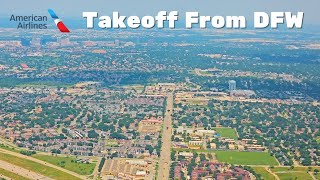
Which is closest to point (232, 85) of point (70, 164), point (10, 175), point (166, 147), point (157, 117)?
point (157, 117)

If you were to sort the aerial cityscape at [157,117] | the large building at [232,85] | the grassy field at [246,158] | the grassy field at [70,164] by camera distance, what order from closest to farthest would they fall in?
the grassy field at [70,164] < the aerial cityscape at [157,117] < the grassy field at [246,158] < the large building at [232,85]

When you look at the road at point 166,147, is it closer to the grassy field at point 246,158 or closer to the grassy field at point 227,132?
the grassy field at point 246,158

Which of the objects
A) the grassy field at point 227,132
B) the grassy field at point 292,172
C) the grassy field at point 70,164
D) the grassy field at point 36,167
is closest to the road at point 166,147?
the grassy field at point 227,132

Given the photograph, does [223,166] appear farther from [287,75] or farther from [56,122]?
[287,75]

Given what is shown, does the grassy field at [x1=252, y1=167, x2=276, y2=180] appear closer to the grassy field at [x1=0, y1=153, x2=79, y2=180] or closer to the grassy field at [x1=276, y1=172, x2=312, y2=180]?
the grassy field at [x1=276, y1=172, x2=312, y2=180]

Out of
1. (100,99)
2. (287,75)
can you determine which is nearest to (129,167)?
(100,99)

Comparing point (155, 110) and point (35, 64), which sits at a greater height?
point (35, 64)
